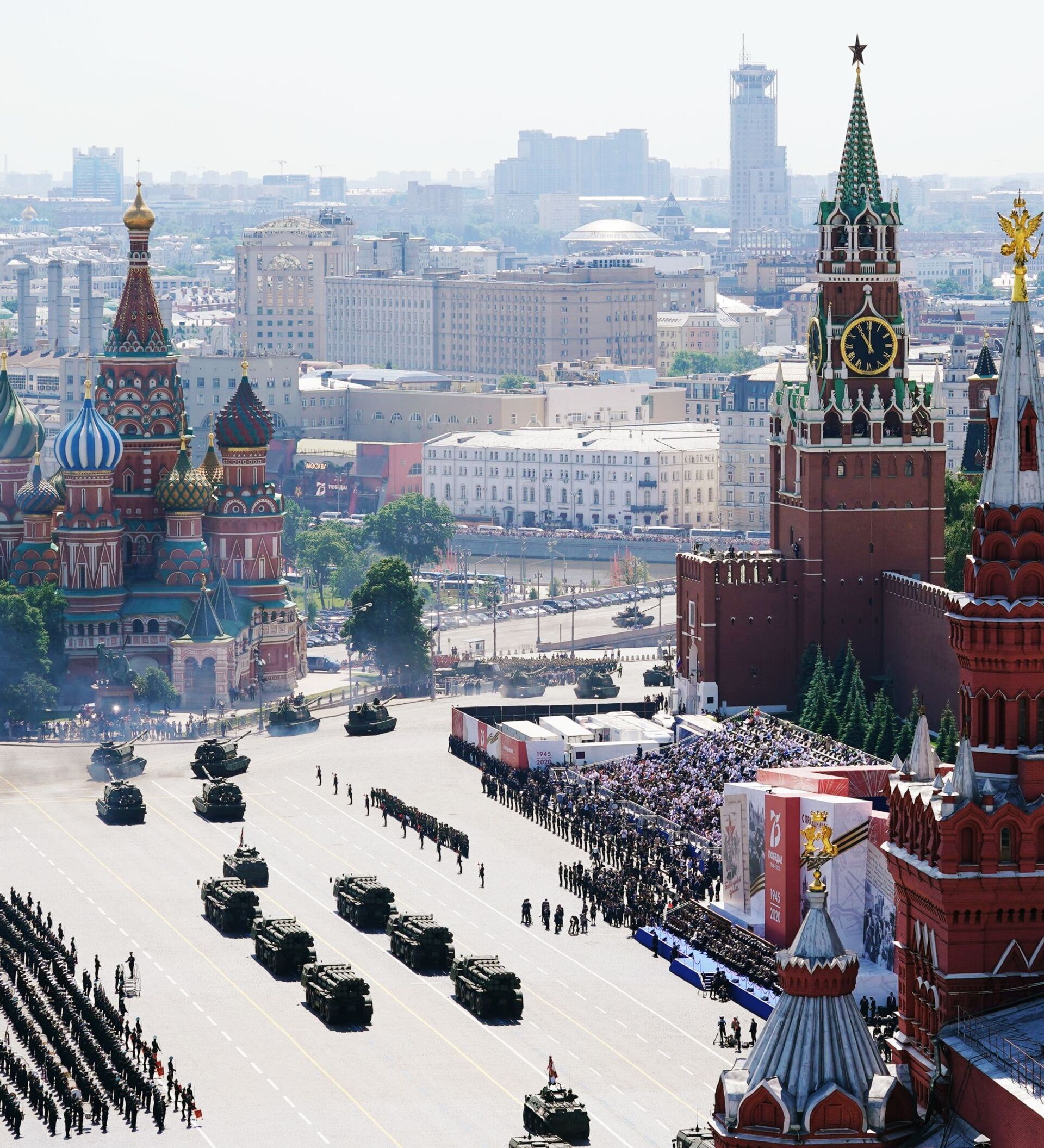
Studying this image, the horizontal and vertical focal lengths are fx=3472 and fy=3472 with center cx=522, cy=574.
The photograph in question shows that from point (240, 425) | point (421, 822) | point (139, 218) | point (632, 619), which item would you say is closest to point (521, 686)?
point (240, 425)

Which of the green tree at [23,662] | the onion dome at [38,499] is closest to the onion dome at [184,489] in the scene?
the onion dome at [38,499]

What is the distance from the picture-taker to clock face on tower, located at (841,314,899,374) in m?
137

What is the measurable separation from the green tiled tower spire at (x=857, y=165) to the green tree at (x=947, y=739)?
90.1ft

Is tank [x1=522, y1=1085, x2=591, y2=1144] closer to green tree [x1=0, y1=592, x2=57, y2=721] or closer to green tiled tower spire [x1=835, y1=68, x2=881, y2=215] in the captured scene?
green tiled tower spire [x1=835, y1=68, x2=881, y2=215]

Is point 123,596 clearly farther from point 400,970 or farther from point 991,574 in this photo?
point 991,574

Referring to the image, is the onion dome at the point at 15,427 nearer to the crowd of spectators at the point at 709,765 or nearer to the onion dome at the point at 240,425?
the onion dome at the point at 240,425

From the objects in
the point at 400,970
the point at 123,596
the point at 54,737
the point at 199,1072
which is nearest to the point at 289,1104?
the point at 199,1072

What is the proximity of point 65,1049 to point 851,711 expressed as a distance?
154 ft

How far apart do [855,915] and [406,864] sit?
24386mm

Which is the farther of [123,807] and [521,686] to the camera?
[521,686]

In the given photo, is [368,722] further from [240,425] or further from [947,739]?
[947,739]

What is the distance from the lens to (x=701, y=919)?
101938 millimetres

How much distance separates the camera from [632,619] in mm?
190000

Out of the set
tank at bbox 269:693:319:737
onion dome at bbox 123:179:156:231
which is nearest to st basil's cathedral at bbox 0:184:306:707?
onion dome at bbox 123:179:156:231
